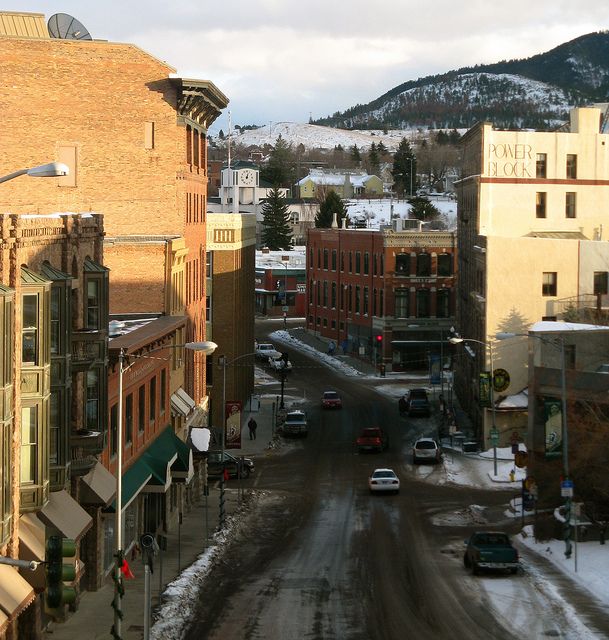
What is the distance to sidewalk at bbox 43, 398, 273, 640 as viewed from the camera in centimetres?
3112

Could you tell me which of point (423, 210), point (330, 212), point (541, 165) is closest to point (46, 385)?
point (541, 165)

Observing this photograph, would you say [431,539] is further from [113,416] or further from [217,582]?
[113,416]

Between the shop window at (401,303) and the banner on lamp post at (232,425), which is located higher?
the shop window at (401,303)

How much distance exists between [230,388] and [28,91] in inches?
1064

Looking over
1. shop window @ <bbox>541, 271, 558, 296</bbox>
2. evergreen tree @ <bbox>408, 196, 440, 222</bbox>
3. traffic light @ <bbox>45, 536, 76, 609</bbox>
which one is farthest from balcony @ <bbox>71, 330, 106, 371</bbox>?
evergreen tree @ <bbox>408, 196, 440, 222</bbox>

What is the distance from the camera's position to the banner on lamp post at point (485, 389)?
6562 centimetres

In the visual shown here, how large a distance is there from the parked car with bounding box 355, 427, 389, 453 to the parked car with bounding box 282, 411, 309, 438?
6.17 meters

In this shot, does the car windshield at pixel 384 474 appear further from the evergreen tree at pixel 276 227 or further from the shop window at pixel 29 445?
the evergreen tree at pixel 276 227

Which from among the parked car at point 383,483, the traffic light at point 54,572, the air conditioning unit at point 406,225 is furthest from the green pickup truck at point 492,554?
the air conditioning unit at point 406,225

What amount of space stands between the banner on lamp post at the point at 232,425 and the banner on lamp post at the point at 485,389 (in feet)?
42.1

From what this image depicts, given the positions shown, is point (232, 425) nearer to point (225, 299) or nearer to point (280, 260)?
point (225, 299)

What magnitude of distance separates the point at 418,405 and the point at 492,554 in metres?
44.4

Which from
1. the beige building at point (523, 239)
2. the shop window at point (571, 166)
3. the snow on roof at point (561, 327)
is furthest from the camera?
the shop window at point (571, 166)

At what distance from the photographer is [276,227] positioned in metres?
173
